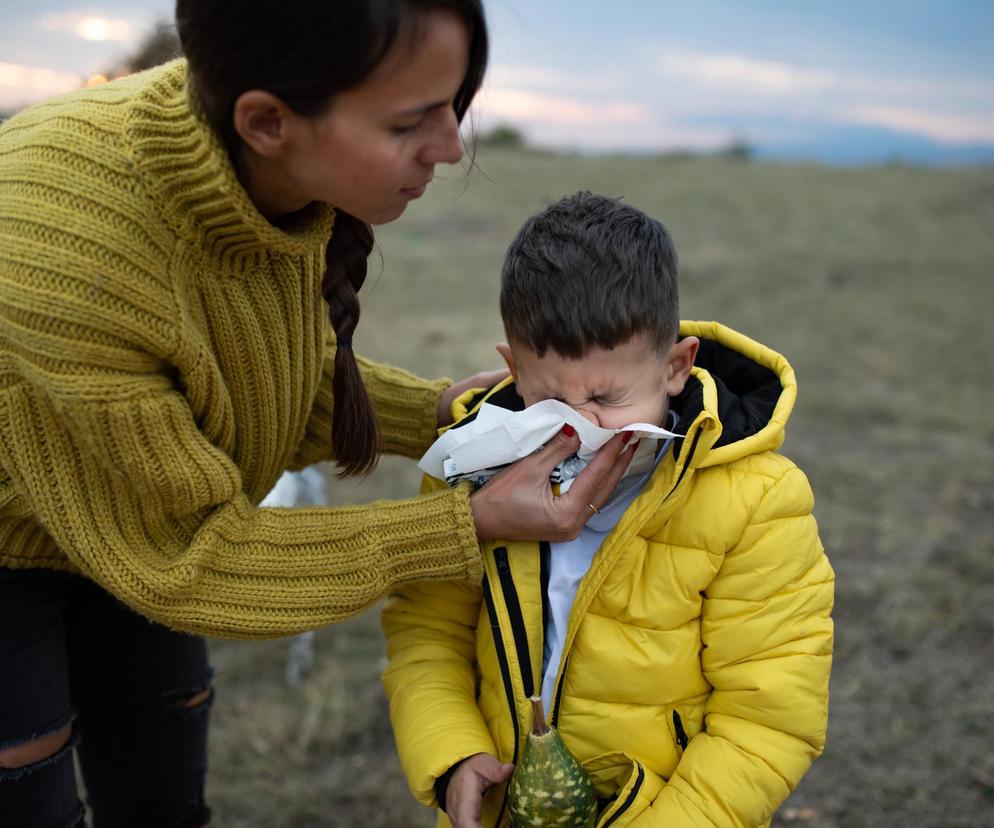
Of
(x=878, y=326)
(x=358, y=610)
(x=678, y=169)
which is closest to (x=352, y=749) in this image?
(x=358, y=610)

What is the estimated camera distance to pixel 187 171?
1503 mm

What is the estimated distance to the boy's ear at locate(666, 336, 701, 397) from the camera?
1.78 meters

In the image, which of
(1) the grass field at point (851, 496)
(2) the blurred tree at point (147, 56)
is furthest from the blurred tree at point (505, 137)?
(2) the blurred tree at point (147, 56)

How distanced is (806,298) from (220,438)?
308 inches

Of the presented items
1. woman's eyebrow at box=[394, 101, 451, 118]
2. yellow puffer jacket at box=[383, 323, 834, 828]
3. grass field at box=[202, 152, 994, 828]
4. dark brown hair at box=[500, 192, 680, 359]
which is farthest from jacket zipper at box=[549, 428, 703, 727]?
woman's eyebrow at box=[394, 101, 451, 118]

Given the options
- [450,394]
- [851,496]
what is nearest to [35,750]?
[450,394]

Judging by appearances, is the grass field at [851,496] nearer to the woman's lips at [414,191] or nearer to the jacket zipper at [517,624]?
the woman's lips at [414,191]

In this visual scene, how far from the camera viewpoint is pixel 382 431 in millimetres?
2203

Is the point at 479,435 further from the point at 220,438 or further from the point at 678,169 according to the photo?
the point at 678,169

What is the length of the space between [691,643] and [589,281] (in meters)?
0.64

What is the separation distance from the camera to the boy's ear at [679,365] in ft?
5.83

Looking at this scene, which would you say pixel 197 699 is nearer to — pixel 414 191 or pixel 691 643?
pixel 691 643

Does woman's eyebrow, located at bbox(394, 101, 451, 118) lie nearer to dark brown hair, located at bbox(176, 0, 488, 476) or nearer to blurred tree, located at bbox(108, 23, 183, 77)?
dark brown hair, located at bbox(176, 0, 488, 476)

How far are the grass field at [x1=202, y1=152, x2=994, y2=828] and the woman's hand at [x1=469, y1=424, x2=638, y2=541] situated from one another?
48cm
